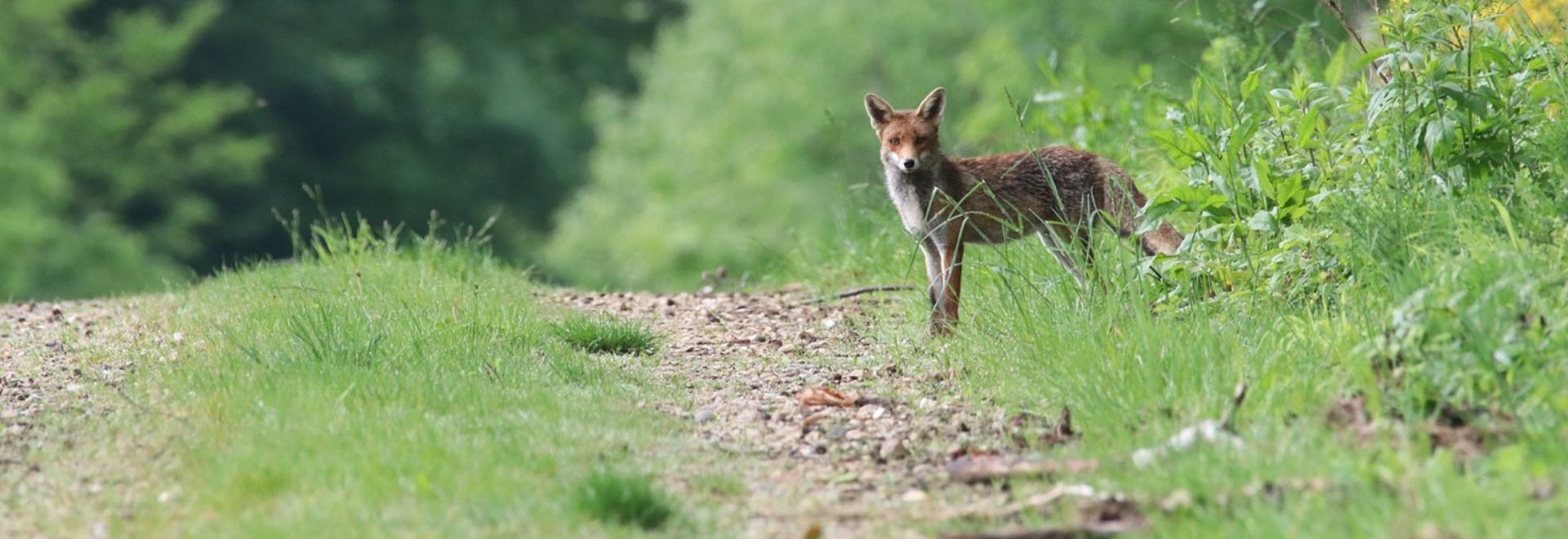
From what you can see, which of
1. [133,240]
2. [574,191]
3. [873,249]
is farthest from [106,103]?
[873,249]

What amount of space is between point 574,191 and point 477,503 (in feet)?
101

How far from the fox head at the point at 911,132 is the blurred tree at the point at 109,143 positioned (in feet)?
65.1

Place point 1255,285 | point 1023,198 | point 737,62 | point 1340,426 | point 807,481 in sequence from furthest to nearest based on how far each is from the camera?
point 737,62, point 1023,198, point 1255,285, point 807,481, point 1340,426

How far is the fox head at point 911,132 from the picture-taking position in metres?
7.89

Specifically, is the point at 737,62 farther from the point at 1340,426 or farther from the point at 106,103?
the point at 1340,426

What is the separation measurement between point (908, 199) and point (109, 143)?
2422 cm

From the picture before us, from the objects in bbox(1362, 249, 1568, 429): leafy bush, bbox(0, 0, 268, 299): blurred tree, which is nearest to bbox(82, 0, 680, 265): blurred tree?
bbox(0, 0, 268, 299): blurred tree

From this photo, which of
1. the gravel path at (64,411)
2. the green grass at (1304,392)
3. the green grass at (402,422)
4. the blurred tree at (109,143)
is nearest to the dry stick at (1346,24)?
the green grass at (1304,392)

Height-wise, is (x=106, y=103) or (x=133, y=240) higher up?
(x=106, y=103)

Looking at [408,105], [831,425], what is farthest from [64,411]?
[408,105]

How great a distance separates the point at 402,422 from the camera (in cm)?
499

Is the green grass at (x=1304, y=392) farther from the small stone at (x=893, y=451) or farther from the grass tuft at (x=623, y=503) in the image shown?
the grass tuft at (x=623, y=503)

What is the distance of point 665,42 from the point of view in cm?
2898

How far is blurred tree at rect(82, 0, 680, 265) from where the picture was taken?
3184 cm
